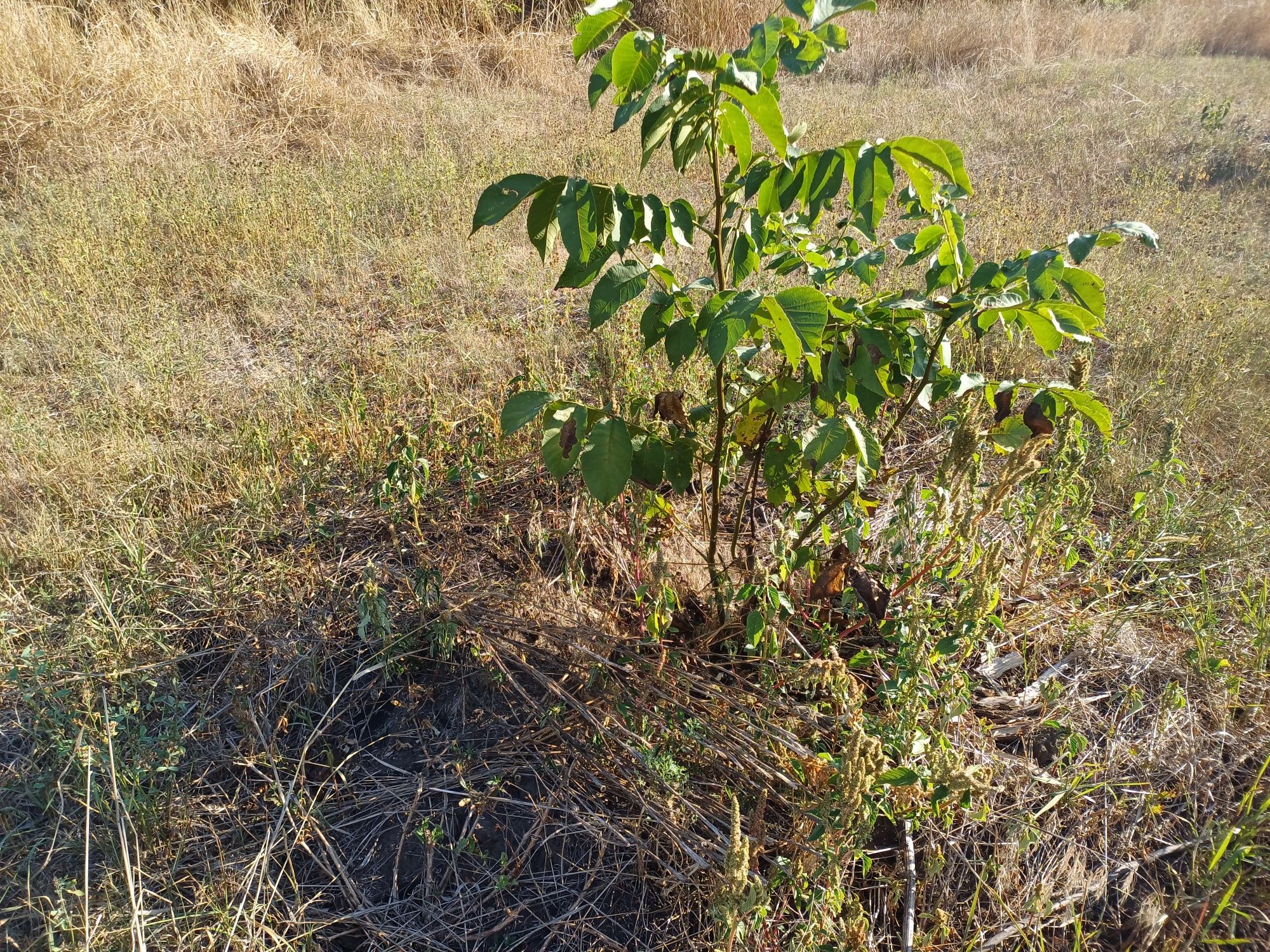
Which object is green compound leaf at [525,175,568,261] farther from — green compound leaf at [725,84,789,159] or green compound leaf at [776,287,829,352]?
green compound leaf at [776,287,829,352]

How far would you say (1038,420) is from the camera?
1.60m

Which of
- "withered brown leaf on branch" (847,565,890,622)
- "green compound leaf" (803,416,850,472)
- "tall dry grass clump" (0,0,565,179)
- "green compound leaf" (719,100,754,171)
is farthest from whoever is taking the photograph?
"tall dry grass clump" (0,0,565,179)

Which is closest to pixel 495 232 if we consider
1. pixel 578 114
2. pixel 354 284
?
pixel 354 284

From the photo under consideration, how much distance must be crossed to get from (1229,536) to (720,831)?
208 centimetres

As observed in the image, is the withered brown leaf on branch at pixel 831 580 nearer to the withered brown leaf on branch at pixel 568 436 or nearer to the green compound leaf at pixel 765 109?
the withered brown leaf on branch at pixel 568 436

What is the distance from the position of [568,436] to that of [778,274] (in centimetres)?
69

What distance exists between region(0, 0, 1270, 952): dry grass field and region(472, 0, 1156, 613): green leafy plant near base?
0.67 metres

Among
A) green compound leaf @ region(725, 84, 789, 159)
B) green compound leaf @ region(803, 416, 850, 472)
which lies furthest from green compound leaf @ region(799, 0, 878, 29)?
green compound leaf @ region(803, 416, 850, 472)

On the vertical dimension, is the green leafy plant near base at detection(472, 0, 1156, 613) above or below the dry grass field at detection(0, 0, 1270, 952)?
above

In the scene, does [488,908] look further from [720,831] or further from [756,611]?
[756,611]

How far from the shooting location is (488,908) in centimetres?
174

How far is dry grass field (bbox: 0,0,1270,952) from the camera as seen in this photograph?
5.65 ft

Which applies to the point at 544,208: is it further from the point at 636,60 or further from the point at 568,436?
the point at 568,436

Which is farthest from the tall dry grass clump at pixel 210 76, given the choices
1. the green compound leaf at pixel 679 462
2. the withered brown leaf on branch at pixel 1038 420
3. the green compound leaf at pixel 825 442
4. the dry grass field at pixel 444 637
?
the withered brown leaf on branch at pixel 1038 420
